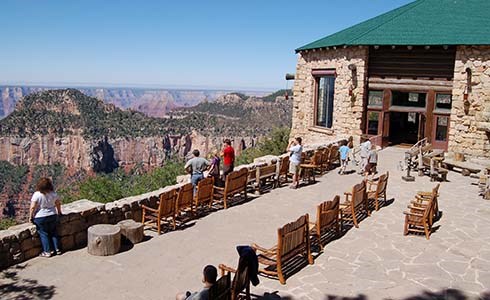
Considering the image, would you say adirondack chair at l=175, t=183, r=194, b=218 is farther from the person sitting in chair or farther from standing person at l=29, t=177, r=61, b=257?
the person sitting in chair

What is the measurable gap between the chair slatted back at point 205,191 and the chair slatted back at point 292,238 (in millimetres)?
3435

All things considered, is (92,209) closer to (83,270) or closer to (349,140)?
(83,270)

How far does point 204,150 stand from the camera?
324 ft

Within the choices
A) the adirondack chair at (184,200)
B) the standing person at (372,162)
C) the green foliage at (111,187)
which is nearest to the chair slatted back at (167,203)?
the adirondack chair at (184,200)

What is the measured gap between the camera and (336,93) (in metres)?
21.9

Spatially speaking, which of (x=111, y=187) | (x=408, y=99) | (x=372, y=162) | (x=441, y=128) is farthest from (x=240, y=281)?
(x=111, y=187)

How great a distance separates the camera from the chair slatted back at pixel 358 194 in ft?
32.2

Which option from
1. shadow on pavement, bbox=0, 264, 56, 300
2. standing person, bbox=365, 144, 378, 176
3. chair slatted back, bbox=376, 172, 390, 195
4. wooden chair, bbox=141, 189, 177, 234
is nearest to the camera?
shadow on pavement, bbox=0, 264, 56, 300

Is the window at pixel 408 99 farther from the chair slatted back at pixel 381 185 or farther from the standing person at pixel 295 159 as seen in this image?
the chair slatted back at pixel 381 185

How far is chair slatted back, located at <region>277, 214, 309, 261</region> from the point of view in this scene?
6996mm

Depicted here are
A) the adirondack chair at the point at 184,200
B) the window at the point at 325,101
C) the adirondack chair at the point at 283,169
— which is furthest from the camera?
the window at the point at 325,101

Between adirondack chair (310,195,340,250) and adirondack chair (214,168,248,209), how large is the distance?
294cm

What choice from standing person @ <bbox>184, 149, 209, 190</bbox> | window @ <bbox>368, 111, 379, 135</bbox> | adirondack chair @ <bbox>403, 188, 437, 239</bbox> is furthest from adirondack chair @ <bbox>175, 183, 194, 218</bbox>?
window @ <bbox>368, 111, 379, 135</bbox>

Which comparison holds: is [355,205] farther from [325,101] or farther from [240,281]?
[325,101]
